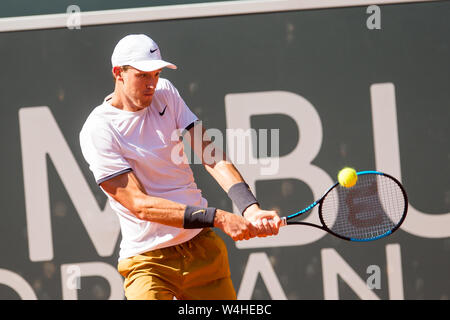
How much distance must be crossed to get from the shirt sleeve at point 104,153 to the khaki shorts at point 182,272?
0.39 meters

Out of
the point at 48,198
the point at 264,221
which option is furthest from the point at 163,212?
the point at 48,198

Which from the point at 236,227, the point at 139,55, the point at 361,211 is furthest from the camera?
the point at 361,211

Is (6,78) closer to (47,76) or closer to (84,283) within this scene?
(47,76)

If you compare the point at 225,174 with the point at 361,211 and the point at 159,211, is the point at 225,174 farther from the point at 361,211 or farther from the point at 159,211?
the point at 361,211

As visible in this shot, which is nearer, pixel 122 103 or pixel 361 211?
pixel 122 103

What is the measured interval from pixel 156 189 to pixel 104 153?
0.89 ft

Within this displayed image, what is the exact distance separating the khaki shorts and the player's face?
633 mm

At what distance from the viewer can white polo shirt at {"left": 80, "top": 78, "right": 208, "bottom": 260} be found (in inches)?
103

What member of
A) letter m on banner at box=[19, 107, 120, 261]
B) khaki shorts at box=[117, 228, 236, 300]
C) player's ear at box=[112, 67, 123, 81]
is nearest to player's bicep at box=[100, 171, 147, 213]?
khaki shorts at box=[117, 228, 236, 300]

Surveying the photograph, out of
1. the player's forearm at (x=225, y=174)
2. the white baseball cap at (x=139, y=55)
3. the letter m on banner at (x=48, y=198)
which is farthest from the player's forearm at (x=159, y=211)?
the letter m on banner at (x=48, y=198)

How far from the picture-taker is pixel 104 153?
2.59 meters

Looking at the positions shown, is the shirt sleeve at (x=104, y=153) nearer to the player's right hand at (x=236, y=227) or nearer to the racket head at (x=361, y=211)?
the player's right hand at (x=236, y=227)

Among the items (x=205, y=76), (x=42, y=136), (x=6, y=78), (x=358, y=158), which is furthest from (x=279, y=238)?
(x=6, y=78)

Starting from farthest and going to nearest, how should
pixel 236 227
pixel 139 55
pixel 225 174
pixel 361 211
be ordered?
pixel 361 211
pixel 225 174
pixel 139 55
pixel 236 227
